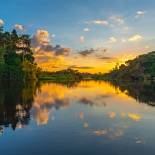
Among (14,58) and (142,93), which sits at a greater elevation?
(14,58)

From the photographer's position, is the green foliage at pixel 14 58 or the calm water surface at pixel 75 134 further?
the green foliage at pixel 14 58

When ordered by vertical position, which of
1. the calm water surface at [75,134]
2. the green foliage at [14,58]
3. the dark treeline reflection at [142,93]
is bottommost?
the dark treeline reflection at [142,93]

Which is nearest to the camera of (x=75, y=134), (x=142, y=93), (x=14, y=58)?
(x=75, y=134)

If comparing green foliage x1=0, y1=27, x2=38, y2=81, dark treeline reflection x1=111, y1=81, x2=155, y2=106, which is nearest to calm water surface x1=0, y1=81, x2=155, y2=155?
dark treeline reflection x1=111, y1=81, x2=155, y2=106

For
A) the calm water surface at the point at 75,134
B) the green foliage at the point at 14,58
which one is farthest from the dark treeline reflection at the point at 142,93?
the green foliage at the point at 14,58

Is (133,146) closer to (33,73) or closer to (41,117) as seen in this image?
(41,117)

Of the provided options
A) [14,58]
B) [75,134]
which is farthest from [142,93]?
[14,58]

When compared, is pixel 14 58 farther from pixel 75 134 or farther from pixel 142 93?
pixel 75 134

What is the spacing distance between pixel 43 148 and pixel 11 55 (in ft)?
317

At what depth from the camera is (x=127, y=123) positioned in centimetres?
2438

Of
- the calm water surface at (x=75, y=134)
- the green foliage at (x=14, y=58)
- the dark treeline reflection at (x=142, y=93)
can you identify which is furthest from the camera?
the green foliage at (x=14, y=58)

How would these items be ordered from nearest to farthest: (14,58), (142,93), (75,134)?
1. (75,134)
2. (142,93)
3. (14,58)

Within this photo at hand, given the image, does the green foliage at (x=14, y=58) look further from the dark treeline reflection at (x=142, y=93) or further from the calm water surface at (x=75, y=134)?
the calm water surface at (x=75, y=134)

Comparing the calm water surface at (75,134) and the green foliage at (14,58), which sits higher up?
the green foliage at (14,58)
